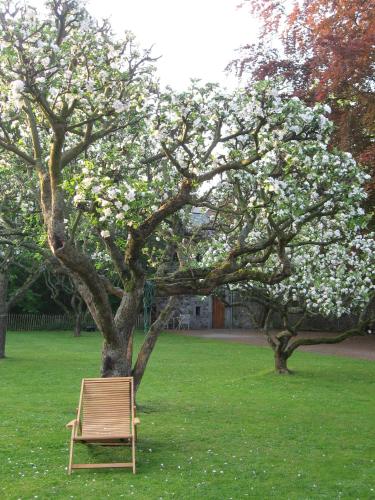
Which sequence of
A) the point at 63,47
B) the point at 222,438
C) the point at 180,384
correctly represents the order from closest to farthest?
the point at 63,47
the point at 222,438
the point at 180,384

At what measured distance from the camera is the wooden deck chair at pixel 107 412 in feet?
25.3

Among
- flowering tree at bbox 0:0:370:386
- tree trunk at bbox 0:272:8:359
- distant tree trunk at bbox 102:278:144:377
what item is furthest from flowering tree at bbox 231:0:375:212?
tree trunk at bbox 0:272:8:359

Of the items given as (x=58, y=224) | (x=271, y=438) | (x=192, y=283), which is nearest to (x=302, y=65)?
(x=192, y=283)

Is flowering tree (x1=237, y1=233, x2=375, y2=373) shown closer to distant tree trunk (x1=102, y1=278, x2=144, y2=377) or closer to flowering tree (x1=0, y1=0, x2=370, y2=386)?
flowering tree (x1=0, y1=0, x2=370, y2=386)

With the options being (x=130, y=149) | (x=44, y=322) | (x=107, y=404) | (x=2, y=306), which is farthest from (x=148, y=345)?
(x=44, y=322)

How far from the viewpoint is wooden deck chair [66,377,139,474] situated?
770 cm

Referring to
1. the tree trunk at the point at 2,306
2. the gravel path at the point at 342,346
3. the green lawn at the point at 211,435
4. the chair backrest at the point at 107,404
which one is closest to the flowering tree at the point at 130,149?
the chair backrest at the point at 107,404

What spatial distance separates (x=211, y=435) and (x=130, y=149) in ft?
15.5

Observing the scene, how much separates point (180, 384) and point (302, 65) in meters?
8.44

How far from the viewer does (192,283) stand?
942 cm

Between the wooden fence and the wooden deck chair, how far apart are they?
28.5 meters

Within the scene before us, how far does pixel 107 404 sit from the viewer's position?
335 inches

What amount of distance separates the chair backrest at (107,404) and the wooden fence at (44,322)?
28518mm

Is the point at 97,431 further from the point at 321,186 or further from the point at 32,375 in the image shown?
the point at 32,375
